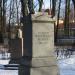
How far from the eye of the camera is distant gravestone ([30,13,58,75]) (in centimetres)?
1197

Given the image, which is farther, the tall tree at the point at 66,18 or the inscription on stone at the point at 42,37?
the tall tree at the point at 66,18

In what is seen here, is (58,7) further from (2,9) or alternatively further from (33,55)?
(33,55)

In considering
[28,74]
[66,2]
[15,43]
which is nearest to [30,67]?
[28,74]

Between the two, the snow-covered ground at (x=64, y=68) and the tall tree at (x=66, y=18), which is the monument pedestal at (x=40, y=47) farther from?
the tall tree at (x=66, y=18)

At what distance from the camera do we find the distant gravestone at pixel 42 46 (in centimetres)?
1197

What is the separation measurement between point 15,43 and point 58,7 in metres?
27.7

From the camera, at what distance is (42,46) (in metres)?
12.0

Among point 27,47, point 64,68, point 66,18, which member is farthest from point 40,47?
point 66,18

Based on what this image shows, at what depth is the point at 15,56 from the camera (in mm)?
20297

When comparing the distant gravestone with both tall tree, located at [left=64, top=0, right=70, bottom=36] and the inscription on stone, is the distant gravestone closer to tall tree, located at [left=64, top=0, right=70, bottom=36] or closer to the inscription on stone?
the inscription on stone

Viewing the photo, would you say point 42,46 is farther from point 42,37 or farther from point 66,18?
point 66,18

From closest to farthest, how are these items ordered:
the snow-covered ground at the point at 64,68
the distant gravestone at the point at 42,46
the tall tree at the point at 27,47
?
the distant gravestone at the point at 42,46, the tall tree at the point at 27,47, the snow-covered ground at the point at 64,68

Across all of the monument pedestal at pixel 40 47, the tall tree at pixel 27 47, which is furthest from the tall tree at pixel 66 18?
the monument pedestal at pixel 40 47

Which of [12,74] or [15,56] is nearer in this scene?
[12,74]
